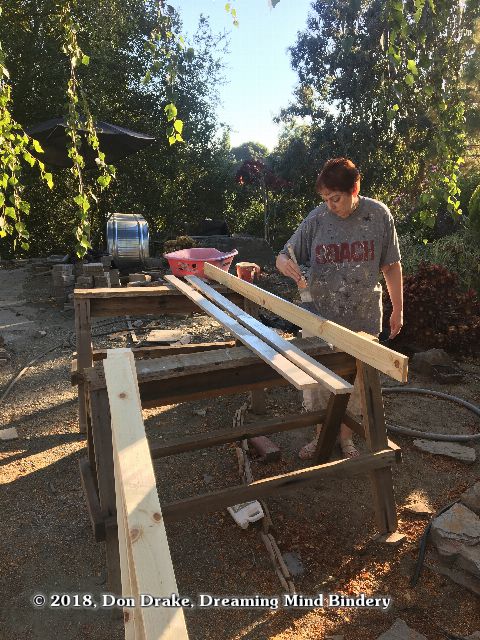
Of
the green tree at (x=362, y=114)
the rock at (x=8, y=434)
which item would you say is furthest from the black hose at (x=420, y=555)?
the green tree at (x=362, y=114)

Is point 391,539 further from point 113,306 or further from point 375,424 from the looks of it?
point 113,306

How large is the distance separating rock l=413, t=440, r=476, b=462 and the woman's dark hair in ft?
7.21

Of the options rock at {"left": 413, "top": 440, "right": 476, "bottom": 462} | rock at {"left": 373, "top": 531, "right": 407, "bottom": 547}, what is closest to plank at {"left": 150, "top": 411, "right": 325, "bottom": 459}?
rock at {"left": 373, "top": 531, "right": 407, "bottom": 547}

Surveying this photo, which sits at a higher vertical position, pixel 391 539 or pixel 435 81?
pixel 435 81

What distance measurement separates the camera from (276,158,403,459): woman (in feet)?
10.4

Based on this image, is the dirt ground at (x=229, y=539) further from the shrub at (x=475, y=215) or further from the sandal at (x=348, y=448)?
the shrub at (x=475, y=215)

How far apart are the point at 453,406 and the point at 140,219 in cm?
830

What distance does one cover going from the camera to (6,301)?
9.27m

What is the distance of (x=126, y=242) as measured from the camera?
1055 centimetres

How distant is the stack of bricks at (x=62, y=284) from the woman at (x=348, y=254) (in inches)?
261

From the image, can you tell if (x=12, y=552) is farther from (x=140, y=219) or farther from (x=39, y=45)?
(x=39, y=45)

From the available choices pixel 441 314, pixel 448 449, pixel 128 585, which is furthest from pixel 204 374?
pixel 441 314

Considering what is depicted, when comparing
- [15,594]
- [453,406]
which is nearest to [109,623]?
[15,594]

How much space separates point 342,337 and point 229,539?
4.85 feet
